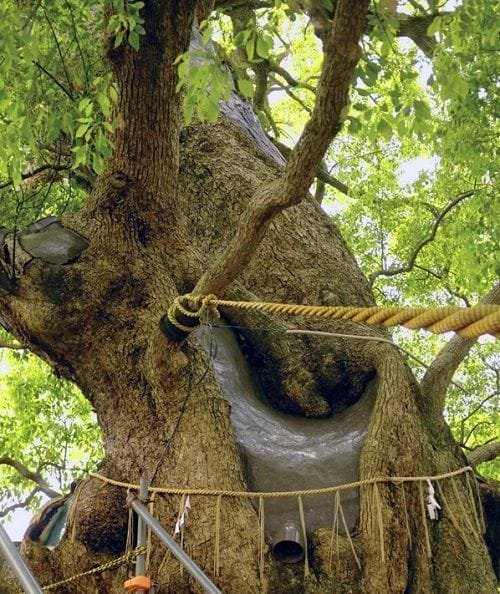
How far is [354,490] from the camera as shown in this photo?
374 cm

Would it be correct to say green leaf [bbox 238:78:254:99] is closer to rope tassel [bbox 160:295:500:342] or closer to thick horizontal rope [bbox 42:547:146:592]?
rope tassel [bbox 160:295:500:342]

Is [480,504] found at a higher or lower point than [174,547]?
higher

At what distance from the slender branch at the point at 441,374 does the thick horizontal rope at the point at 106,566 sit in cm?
180

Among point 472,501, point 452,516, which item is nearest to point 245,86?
point 452,516

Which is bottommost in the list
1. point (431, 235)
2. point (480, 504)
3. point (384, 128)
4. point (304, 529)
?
point (304, 529)

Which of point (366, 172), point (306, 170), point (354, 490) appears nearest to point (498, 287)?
point (354, 490)

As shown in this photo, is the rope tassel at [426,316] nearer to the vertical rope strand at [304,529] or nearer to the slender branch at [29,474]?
the vertical rope strand at [304,529]

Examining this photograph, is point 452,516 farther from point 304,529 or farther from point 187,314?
point 187,314

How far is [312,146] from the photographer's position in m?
2.87

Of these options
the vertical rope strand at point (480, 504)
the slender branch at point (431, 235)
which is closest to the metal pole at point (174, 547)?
the vertical rope strand at point (480, 504)

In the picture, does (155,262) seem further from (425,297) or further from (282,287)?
(425,297)

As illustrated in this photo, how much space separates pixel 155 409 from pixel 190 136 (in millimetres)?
2633

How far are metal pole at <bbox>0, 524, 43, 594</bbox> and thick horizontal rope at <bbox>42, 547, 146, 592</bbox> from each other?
2.71 ft

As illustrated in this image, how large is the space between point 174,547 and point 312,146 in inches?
61.5
